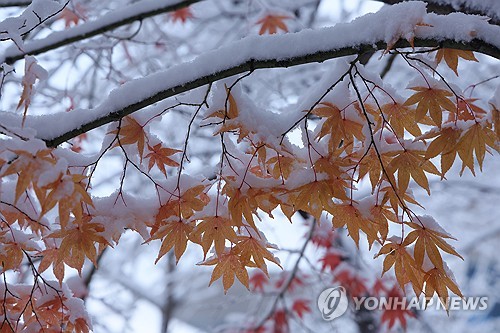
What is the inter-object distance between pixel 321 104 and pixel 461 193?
157 inches

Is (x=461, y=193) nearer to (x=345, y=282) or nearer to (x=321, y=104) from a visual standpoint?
(x=345, y=282)

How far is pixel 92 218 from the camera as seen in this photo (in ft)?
3.91

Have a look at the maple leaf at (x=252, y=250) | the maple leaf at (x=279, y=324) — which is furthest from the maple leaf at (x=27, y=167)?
Result: the maple leaf at (x=279, y=324)

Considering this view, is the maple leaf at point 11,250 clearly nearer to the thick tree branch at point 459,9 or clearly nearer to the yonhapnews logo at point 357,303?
the thick tree branch at point 459,9

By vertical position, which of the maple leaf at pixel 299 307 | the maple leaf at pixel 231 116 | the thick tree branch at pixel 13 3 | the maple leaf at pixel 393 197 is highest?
the thick tree branch at pixel 13 3

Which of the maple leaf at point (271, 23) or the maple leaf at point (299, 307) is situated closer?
the maple leaf at point (271, 23)

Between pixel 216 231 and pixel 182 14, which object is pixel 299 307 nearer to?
pixel 182 14

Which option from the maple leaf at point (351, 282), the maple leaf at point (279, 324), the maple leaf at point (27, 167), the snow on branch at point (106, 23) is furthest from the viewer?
the maple leaf at point (279, 324)

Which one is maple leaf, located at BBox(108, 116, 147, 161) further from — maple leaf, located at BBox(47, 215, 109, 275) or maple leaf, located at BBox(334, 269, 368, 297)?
maple leaf, located at BBox(334, 269, 368, 297)

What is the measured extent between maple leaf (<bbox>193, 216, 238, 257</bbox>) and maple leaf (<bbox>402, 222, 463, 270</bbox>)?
390 millimetres

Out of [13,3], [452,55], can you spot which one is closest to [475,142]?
[452,55]

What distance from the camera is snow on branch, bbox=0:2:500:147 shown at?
102 centimetres

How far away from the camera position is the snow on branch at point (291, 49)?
102 centimetres

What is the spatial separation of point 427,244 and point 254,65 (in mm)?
528
